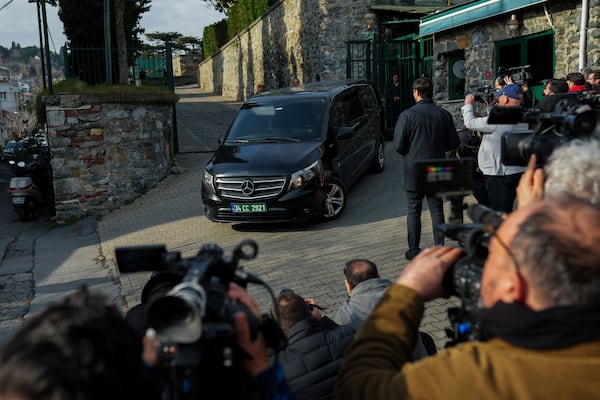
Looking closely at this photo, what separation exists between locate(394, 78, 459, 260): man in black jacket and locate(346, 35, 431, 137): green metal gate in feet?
30.4

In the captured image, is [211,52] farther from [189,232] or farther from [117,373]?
[117,373]

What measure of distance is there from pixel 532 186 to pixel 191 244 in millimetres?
6695

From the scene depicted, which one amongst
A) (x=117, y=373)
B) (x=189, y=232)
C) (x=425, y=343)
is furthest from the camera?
(x=189, y=232)

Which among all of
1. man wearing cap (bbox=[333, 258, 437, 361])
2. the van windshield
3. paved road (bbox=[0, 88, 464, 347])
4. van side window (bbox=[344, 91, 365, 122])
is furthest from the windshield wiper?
man wearing cap (bbox=[333, 258, 437, 361])

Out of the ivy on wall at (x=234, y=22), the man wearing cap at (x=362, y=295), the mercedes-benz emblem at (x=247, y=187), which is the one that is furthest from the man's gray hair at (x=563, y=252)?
the ivy on wall at (x=234, y=22)

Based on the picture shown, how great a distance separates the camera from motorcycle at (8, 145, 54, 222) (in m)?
11.7

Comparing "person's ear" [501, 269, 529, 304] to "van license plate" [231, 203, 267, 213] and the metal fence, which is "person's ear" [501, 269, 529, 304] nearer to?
"van license plate" [231, 203, 267, 213]

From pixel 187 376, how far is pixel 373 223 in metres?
7.46

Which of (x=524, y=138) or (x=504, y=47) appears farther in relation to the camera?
(x=504, y=47)

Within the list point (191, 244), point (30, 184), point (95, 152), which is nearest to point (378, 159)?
point (191, 244)

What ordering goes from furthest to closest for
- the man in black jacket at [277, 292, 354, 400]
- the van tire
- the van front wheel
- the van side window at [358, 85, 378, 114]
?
the van tire < the van side window at [358, 85, 378, 114] < the van front wheel < the man in black jacket at [277, 292, 354, 400]

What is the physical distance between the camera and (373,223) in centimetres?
885

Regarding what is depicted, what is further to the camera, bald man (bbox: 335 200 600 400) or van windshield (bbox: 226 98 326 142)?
van windshield (bbox: 226 98 326 142)

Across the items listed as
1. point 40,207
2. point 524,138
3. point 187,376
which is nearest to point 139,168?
point 40,207
